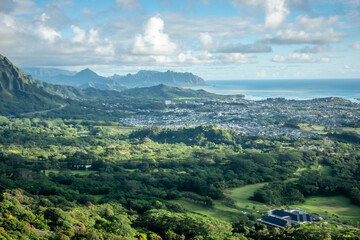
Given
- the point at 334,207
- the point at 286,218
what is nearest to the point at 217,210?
the point at 286,218

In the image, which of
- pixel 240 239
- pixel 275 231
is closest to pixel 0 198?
pixel 240 239

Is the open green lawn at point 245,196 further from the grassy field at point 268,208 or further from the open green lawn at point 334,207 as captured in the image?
the open green lawn at point 334,207

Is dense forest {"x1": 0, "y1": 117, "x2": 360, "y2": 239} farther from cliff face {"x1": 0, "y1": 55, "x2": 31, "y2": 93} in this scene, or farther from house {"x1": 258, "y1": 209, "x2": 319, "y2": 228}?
cliff face {"x1": 0, "y1": 55, "x2": 31, "y2": 93}

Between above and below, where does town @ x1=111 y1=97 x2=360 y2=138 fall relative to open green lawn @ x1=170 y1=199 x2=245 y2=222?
above

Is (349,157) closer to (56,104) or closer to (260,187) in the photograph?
(260,187)

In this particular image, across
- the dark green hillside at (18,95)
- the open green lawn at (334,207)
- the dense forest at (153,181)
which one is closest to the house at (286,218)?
the dense forest at (153,181)

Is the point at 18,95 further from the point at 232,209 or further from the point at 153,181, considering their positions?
the point at 232,209

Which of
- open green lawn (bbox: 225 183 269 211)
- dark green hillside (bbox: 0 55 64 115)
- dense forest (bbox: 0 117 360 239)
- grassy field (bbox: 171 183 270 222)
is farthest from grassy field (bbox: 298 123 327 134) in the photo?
dark green hillside (bbox: 0 55 64 115)
